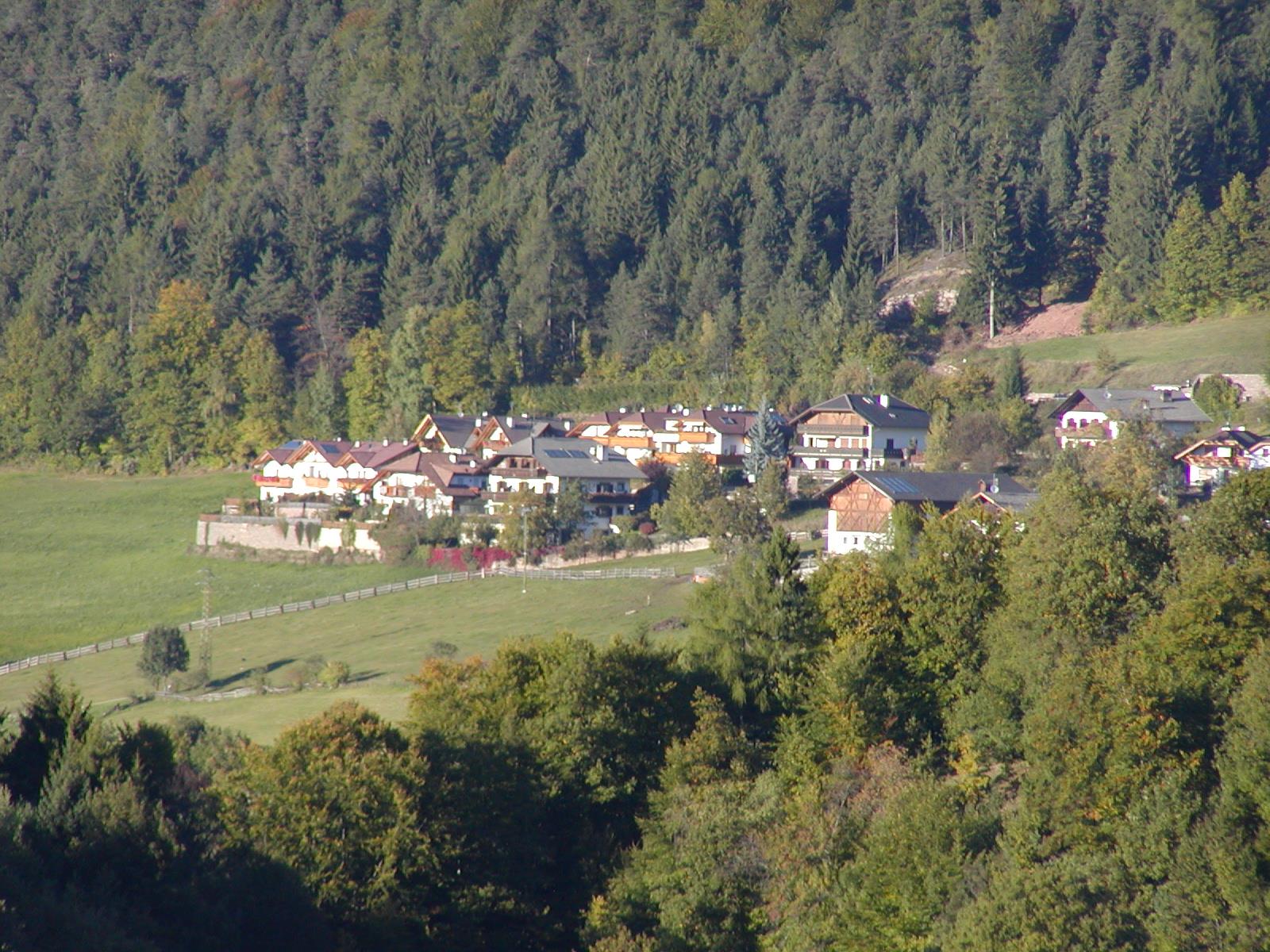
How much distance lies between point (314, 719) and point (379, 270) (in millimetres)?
72233

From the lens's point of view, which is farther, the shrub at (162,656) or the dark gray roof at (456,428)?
the dark gray roof at (456,428)

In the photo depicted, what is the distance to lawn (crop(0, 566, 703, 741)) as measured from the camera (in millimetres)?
38375

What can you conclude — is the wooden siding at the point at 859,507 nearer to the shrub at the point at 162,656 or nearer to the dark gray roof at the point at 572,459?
the dark gray roof at the point at 572,459

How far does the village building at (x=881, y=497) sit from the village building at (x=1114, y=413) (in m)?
8.31

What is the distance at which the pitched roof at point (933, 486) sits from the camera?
50.0 metres

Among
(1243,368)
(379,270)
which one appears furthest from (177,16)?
(1243,368)

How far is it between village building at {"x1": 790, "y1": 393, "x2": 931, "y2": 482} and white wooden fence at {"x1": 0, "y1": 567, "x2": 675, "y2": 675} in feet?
46.7

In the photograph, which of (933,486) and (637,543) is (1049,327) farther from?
(637,543)

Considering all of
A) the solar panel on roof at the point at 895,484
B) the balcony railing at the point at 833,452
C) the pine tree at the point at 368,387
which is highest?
the pine tree at the point at 368,387

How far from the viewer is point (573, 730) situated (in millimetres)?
29047

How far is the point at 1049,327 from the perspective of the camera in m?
79.7

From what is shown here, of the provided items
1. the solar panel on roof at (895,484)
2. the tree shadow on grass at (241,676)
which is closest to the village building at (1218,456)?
the solar panel on roof at (895,484)

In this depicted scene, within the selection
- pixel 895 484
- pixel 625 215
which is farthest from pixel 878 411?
pixel 625 215

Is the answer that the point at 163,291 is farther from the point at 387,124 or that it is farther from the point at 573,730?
the point at 573,730
